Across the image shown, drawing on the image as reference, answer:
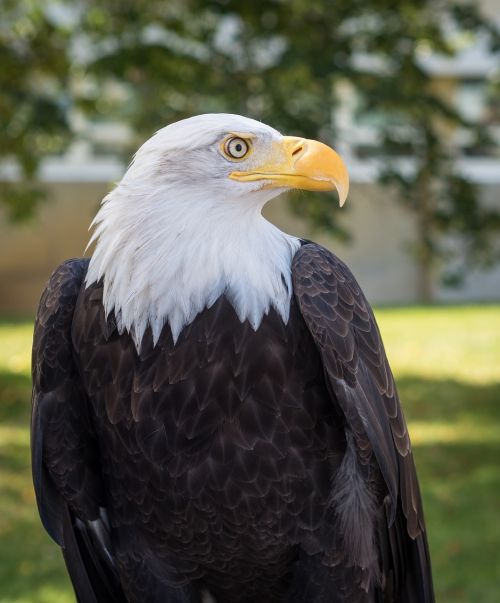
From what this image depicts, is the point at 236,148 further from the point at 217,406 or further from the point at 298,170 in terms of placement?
the point at 217,406

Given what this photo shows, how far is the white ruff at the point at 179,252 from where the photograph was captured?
289cm

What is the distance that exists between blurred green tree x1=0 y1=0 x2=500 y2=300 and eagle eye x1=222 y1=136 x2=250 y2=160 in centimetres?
384

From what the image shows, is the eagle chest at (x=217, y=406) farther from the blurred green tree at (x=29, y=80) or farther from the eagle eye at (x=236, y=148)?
the blurred green tree at (x=29, y=80)

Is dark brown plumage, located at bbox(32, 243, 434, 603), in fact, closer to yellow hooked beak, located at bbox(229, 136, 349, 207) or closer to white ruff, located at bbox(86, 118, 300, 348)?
white ruff, located at bbox(86, 118, 300, 348)

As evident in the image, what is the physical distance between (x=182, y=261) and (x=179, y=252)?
0.10 ft

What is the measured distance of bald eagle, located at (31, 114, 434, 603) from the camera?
291cm

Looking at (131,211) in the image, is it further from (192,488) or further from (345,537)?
(345,537)

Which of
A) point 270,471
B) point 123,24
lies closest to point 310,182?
point 270,471

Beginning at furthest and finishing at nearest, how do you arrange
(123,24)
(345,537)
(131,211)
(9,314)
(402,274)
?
(402,274) → (9,314) → (123,24) → (345,537) → (131,211)

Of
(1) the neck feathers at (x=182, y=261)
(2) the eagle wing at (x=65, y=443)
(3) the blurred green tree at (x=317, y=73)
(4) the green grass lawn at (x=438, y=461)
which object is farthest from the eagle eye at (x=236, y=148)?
(3) the blurred green tree at (x=317, y=73)

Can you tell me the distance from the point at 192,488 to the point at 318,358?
559 mm

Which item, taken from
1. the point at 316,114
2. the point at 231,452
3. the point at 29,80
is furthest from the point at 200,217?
the point at 29,80

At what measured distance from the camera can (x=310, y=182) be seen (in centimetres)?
293

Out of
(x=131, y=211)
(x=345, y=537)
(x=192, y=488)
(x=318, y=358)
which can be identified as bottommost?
(x=345, y=537)
